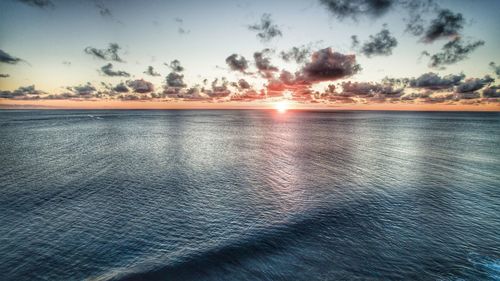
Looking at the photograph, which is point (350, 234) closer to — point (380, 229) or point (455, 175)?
point (380, 229)

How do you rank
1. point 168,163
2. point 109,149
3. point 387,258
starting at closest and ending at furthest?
point 387,258, point 168,163, point 109,149

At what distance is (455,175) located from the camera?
130 ft

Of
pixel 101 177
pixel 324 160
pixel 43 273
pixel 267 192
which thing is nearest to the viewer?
pixel 43 273

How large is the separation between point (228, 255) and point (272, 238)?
4.26 m

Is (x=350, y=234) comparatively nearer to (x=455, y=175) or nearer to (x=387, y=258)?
(x=387, y=258)

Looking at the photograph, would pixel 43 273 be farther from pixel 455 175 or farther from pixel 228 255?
pixel 455 175

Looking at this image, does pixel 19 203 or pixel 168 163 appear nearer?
pixel 19 203

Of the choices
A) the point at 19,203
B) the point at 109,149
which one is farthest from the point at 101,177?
the point at 109,149

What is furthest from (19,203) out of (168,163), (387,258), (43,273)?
(387,258)

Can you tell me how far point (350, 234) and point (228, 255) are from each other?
1069cm

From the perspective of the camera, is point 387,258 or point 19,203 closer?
point 387,258

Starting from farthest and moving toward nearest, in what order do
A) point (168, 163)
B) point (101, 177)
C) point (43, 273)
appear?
point (168, 163) < point (101, 177) < point (43, 273)

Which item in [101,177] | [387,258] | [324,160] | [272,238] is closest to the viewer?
[387,258]

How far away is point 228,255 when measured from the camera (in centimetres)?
1841
